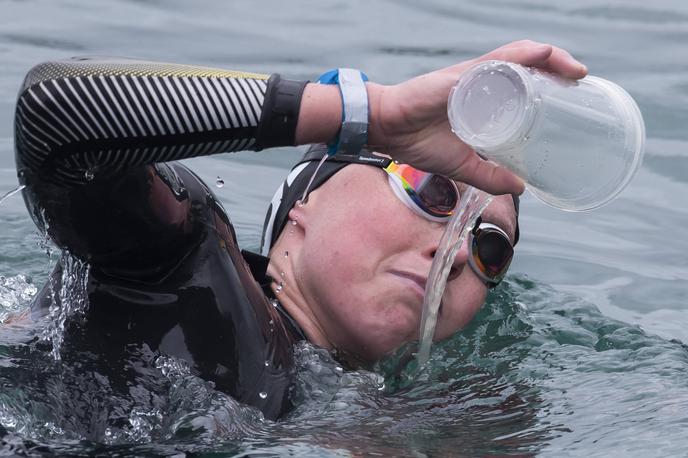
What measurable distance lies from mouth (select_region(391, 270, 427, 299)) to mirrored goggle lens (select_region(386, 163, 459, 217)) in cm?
20

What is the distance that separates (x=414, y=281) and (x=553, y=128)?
2.55 ft

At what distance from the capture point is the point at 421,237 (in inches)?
144

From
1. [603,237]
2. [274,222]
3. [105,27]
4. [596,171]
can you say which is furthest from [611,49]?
[596,171]

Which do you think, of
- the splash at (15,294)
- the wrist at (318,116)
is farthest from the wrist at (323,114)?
the splash at (15,294)

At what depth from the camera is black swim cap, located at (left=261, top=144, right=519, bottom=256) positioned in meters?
3.83

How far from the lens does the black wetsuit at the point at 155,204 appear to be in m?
2.79

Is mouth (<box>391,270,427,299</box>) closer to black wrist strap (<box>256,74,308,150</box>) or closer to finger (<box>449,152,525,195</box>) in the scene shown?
finger (<box>449,152,525,195</box>)

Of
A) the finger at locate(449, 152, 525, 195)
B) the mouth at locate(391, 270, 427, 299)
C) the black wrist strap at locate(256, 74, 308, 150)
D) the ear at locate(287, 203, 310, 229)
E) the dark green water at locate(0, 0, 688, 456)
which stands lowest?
the dark green water at locate(0, 0, 688, 456)

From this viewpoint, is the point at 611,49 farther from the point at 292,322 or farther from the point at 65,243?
the point at 65,243

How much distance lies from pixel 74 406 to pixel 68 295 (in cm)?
35

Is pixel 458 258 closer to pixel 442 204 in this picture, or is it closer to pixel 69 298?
pixel 442 204

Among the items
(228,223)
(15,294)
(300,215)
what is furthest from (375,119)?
(15,294)

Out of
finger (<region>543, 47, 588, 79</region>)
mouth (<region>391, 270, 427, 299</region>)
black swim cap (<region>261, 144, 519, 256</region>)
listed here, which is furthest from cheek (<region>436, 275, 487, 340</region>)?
finger (<region>543, 47, 588, 79</region>)

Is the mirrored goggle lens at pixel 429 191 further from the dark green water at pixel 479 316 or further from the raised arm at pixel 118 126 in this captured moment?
the raised arm at pixel 118 126
